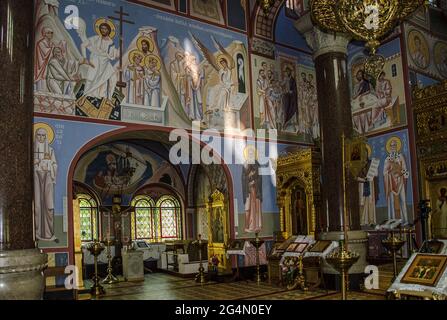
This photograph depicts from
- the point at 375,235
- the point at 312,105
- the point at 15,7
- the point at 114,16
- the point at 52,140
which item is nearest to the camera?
the point at 15,7

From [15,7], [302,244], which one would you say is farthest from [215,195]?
[15,7]

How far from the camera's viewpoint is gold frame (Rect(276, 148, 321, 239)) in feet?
39.9

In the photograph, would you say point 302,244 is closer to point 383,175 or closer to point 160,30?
point 383,175

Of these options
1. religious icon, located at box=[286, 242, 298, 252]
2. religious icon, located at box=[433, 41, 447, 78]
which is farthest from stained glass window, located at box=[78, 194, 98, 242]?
religious icon, located at box=[433, 41, 447, 78]

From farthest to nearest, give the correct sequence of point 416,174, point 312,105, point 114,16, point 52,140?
point 312,105, point 416,174, point 114,16, point 52,140

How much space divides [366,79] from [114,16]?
23.5 feet

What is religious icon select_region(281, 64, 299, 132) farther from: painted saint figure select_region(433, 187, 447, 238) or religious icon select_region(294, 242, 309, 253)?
painted saint figure select_region(433, 187, 447, 238)

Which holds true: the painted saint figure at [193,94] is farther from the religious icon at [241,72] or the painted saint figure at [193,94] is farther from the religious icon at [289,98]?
the religious icon at [289,98]

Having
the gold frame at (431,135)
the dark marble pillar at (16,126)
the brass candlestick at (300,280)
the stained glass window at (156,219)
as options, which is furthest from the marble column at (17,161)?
the stained glass window at (156,219)

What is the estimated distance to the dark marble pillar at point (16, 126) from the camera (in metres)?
6.04

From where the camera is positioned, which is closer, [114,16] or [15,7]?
[15,7]

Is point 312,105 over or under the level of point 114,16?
under

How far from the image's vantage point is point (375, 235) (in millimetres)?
12758

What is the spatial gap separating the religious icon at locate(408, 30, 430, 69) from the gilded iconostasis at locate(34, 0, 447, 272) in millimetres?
35
